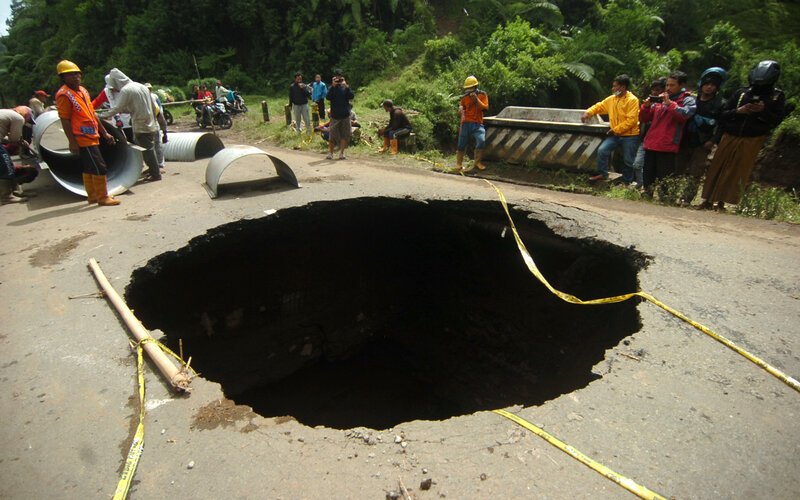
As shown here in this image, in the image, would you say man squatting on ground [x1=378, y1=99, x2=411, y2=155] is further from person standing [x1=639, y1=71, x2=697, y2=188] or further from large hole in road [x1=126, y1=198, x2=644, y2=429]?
person standing [x1=639, y1=71, x2=697, y2=188]

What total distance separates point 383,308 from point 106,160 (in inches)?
208

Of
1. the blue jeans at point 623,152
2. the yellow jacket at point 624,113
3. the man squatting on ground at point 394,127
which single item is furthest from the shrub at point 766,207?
the man squatting on ground at point 394,127

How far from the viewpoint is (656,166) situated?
6.09 m

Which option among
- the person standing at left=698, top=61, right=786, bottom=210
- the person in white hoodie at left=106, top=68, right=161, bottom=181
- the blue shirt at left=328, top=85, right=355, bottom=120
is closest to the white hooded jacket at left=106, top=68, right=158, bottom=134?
the person in white hoodie at left=106, top=68, right=161, bottom=181

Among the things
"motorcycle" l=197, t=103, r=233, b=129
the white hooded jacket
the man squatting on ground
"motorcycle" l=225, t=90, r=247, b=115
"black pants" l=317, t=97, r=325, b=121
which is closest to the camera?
the white hooded jacket

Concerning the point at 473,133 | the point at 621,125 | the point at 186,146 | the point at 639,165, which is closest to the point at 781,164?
the point at 639,165

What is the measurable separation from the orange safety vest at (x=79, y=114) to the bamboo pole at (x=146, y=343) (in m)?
2.89

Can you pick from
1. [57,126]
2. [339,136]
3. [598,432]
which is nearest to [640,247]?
[598,432]

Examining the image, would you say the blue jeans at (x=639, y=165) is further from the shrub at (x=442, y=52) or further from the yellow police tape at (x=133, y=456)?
the shrub at (x=442, y=52)

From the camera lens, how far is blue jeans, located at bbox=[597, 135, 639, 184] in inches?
256

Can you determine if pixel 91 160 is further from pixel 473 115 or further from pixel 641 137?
pixel 641 137

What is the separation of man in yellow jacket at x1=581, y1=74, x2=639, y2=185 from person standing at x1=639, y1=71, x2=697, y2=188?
308mm

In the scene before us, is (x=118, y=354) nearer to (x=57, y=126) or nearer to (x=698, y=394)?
(x=698, y=394)

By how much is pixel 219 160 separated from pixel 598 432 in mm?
6116
